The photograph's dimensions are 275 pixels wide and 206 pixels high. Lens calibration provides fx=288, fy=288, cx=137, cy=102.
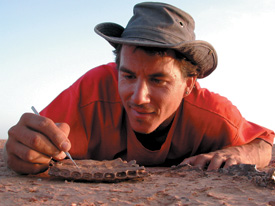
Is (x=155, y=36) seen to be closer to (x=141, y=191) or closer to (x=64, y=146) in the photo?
(x=64, y=146)

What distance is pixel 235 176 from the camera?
1.96m

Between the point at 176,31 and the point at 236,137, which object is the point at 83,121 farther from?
the point at 236,137

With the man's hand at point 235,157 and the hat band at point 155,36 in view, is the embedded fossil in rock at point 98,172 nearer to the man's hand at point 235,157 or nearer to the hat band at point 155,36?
the man's hand at point 235,157

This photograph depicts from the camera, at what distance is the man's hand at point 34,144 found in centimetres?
188

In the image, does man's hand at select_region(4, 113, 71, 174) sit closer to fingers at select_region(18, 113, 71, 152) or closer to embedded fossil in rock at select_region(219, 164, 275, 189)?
fingers at select_region(18, 113, 71, 152)

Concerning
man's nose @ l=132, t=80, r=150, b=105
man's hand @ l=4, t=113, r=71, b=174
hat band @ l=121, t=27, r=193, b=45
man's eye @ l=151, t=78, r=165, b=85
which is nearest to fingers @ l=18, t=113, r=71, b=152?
man's hand @ l=4, t=113, r=71, b=174

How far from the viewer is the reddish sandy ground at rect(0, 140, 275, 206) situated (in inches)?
55.5

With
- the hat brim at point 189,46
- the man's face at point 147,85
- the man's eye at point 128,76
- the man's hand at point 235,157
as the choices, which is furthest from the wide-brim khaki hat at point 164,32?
the man's hand at point 235,157

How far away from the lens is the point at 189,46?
2484 mm

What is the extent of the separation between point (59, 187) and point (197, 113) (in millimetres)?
1657

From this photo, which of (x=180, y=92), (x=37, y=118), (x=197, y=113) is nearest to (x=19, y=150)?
(x=37, y=118)

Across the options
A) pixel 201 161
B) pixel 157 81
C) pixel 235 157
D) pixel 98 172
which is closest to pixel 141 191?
pixel 98 172

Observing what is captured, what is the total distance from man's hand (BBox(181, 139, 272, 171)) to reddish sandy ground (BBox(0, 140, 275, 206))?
36cm

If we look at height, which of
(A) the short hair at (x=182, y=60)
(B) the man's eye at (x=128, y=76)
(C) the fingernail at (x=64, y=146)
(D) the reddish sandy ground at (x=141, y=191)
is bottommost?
(D) the reddish sandy ground at (x=141, y=191)
